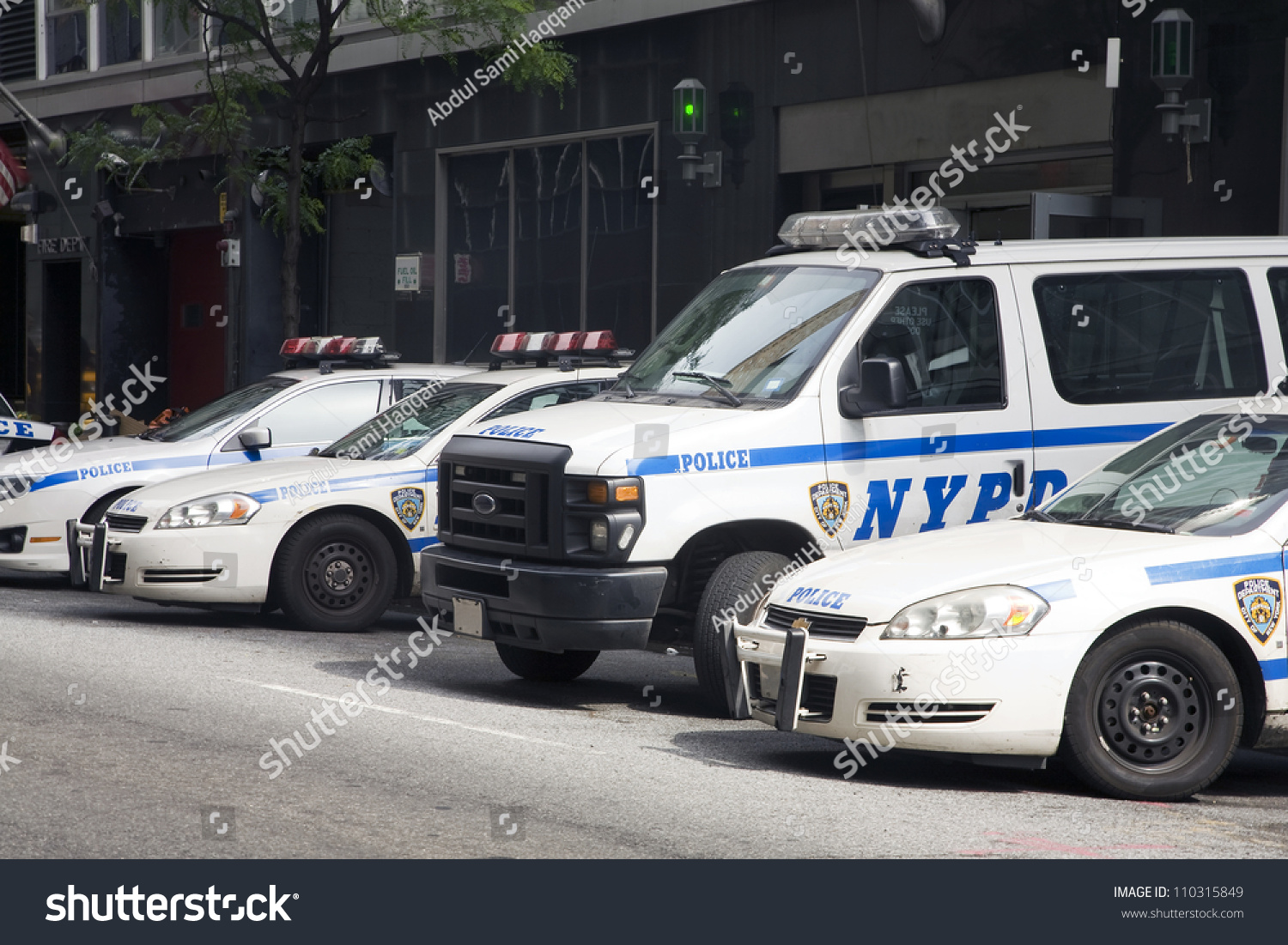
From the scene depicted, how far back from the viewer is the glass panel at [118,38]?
2661 cm

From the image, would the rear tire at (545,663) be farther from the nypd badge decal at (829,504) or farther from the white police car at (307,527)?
the white police car at (307,527)

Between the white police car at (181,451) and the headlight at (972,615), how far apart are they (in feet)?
22.6

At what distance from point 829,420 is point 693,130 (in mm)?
10003

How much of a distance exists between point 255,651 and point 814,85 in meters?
9.54

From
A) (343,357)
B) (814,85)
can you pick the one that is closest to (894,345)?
(343,357)

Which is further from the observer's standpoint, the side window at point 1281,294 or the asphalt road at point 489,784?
the side window at point 1281,294

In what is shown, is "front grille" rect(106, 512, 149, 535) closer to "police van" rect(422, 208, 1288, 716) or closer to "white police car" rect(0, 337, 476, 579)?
"white police car" rect(0, 337, 476, 579)

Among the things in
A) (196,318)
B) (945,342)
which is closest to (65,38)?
(196,318)

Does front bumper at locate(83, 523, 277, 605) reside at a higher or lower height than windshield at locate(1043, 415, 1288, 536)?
lower

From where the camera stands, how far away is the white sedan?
1088cm

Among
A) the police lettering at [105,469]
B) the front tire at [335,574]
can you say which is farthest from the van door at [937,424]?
the police lettering at [105,469]

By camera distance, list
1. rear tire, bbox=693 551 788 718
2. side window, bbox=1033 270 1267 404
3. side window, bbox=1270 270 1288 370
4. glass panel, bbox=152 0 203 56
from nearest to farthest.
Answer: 1. rear tire, bbox=693 551 788 718
2. side window, bbox=1033 270 1267 404
3. side window, bbox=1270 270 1288 370
4. glass panel, bbox=152 0 203 56

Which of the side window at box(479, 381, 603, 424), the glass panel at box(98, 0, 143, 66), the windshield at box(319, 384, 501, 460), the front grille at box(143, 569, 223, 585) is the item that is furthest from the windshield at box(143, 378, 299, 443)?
the glass panel at box(98, 0, 143, 66)

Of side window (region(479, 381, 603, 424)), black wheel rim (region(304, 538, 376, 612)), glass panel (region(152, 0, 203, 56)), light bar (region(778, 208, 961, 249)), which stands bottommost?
black wheel rim (region(304, 538, 376, 612))
